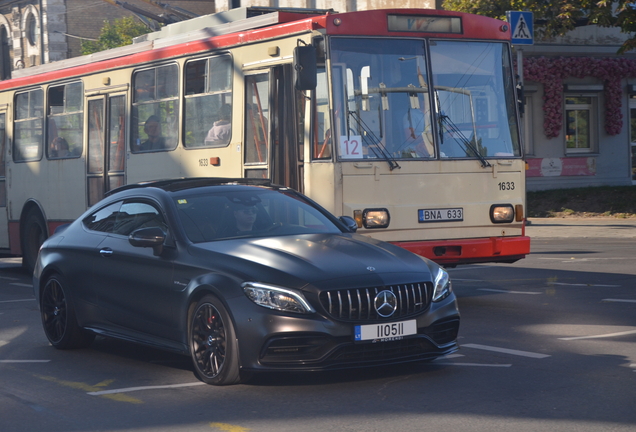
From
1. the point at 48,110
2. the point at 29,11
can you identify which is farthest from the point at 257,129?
the point at 29,11

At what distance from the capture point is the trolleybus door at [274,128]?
442 inches

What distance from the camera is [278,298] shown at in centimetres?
659

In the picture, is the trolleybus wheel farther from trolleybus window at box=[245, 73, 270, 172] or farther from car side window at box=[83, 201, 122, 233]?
car side window at box=[83, 201, 122, 233]

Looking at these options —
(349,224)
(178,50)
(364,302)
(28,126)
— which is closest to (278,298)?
(364,302)

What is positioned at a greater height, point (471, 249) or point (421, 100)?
point (421, 100)

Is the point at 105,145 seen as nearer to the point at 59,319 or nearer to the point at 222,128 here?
the point at 222,128

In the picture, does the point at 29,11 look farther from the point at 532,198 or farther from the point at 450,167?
the point at 450,167

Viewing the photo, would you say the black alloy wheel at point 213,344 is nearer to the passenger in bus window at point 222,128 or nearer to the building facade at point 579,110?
the passenger in bus window at point 222,128

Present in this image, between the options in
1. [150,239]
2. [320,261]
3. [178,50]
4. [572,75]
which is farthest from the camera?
[572,75]

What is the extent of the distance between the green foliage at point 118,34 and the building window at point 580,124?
20778 millimetres

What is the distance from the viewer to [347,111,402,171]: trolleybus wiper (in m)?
10.8

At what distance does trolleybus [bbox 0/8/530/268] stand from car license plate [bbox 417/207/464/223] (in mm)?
14

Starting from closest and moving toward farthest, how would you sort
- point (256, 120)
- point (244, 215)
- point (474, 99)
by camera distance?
point (244, 215) → point (474, 99) → point (256, 120)

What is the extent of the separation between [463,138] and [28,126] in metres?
8.53
